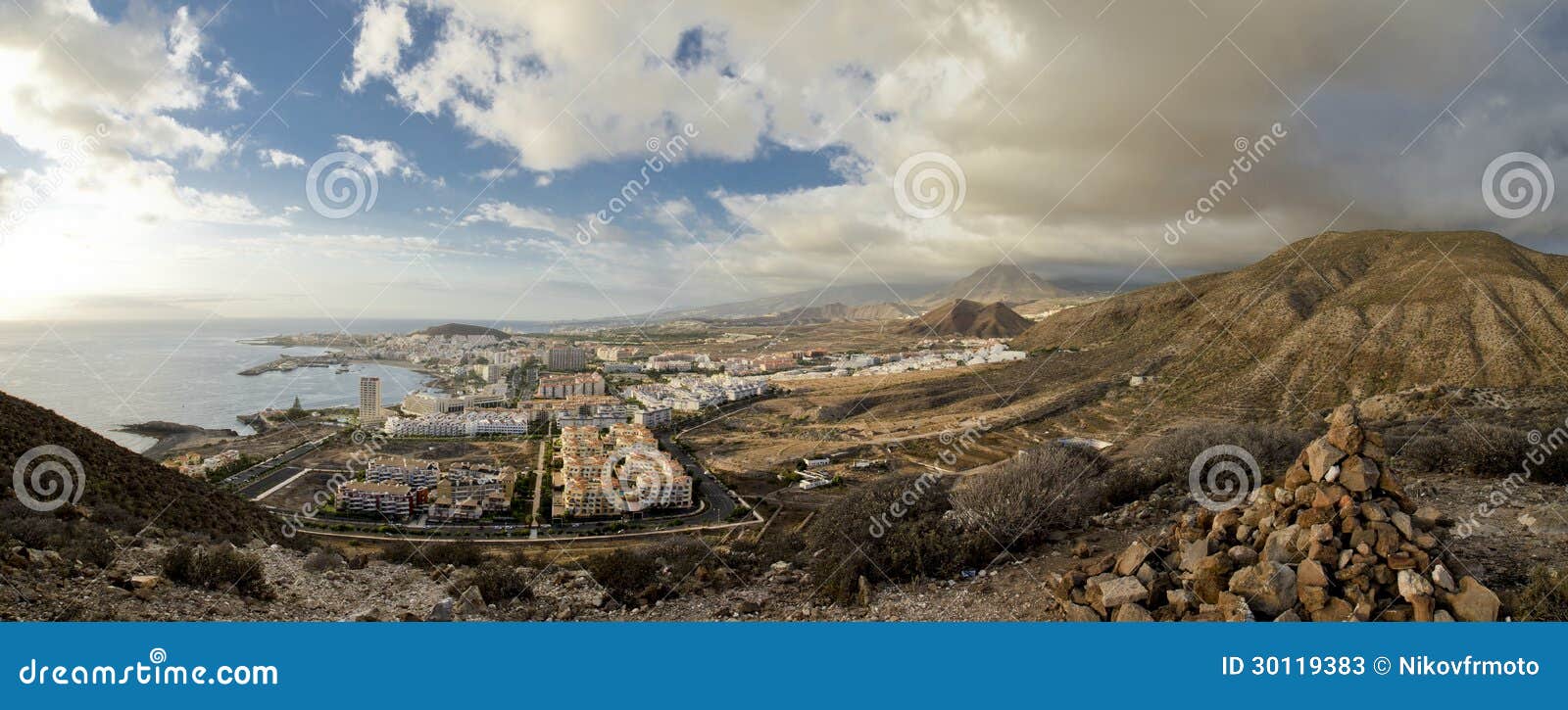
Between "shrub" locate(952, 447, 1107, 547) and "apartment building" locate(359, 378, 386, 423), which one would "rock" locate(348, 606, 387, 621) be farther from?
"apartment building" locate(359, 378, 386, 423)

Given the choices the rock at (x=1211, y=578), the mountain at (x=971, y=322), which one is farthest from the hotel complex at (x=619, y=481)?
the mountain at (x=971, y=322)

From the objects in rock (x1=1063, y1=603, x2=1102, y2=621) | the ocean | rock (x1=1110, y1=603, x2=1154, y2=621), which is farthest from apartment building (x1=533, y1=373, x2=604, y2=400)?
rock (x1=1110, y1=603, x2=1154, y2=621)

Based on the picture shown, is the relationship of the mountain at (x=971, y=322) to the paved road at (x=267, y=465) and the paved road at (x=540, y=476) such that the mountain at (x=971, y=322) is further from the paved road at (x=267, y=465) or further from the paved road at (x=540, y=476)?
the paved road at (x=267, y=465)

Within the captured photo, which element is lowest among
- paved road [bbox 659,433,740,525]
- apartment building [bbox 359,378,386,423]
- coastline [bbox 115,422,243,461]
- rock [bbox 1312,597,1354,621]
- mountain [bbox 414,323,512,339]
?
paved road [bbox 659,433,740,525]

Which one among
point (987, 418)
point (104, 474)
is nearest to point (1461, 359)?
point (987, 418)

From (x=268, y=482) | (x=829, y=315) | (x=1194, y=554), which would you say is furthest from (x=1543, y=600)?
(x=829, y=315)

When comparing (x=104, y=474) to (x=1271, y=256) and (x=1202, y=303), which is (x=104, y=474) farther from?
(x=1271, y=256)

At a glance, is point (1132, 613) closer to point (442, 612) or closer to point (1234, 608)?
point (1234, 608)

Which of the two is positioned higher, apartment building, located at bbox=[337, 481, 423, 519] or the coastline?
the coastline
